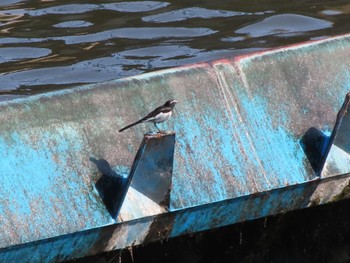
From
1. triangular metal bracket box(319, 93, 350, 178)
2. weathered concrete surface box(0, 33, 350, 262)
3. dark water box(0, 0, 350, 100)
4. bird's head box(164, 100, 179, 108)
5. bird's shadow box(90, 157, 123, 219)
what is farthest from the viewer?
dark water box(0, 0, 350, 100)

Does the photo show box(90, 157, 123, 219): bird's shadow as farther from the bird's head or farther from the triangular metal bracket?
the triangular metal bracket

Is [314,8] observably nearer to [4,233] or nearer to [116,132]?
[116,132]

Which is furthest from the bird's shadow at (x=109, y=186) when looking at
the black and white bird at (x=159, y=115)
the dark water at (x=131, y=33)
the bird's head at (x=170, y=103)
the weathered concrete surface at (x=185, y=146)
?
the dark water at (x=131, y=33)

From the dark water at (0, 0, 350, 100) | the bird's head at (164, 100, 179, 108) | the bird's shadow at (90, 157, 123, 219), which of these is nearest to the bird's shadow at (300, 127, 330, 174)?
the bird's head at (164, 100, 179, 108)

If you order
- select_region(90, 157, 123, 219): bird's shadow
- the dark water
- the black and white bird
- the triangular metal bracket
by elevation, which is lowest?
the dark water

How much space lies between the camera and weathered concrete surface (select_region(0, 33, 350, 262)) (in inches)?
166

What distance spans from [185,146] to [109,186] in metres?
0.49

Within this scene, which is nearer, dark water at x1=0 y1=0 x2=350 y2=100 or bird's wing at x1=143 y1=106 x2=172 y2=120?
bird's wing at x1=143 y1=106 x2=172 y2=120

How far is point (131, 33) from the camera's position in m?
8.04

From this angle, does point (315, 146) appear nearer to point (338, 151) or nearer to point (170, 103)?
point (338, 151)

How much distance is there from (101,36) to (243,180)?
11.3 feet

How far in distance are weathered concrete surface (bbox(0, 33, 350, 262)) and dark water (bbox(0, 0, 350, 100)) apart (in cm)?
215

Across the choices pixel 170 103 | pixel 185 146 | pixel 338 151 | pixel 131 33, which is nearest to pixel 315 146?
pixel 338 151

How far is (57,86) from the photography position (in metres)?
6.84
